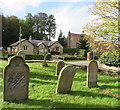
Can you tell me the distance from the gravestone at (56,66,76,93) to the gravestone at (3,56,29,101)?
1.42 meters

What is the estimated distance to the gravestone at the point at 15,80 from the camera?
360 cm

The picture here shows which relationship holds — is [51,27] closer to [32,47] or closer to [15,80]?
[32,47]

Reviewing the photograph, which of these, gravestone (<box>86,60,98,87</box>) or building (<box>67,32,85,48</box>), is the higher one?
building (<box>67,32,85,48</box>)

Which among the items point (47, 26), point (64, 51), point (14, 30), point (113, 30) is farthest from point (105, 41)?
point (47, 26)

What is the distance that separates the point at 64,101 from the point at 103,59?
31.3ft

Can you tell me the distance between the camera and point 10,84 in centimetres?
365

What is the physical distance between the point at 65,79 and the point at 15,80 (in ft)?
6.77

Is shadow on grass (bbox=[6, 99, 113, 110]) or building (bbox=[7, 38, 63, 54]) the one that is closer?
shadow on grass (bbox=[6, 99, 113, 110])

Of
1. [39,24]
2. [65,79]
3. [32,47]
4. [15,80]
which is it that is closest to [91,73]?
[65,79]

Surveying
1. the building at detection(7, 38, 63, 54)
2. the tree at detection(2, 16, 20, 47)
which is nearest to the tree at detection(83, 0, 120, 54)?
the building at detection(7, 38, 63, 54)

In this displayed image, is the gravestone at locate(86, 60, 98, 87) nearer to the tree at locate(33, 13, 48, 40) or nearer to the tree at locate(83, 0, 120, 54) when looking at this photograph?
the tree at locate(83, 0, 120, 54)

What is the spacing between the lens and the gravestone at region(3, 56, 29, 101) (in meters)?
3.60

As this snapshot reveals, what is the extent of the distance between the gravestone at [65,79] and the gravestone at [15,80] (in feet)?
4.65

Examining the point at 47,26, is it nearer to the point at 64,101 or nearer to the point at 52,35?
the point at 52,35
